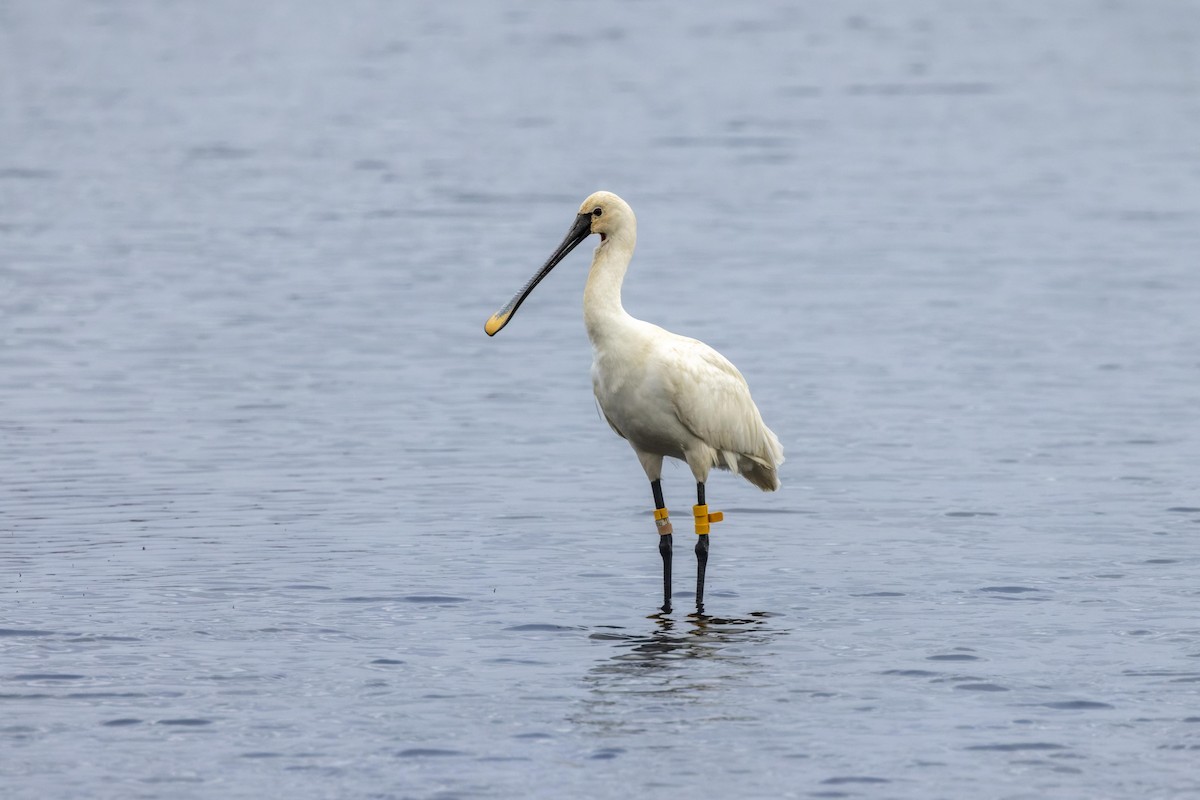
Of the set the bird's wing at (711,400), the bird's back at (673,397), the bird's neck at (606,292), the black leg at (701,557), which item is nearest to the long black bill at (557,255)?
the bird's neck at (606,292)

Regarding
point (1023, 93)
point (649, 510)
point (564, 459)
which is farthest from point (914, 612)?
point (1023, 93)

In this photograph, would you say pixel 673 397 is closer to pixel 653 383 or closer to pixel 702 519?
pixel 653 383

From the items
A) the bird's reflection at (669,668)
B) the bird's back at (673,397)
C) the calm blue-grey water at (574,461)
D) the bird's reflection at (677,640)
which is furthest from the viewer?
the bird's back at (673,397)

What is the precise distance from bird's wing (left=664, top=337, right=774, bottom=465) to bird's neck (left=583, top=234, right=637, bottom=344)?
0.38 metres

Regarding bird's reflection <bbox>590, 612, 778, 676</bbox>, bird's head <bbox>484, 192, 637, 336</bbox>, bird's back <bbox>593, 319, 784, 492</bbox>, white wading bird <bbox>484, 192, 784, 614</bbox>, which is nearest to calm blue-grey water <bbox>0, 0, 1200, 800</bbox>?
bird's reflection <bbox>590, 612, 778, 676</bbox>

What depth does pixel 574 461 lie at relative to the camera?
59.6 ft

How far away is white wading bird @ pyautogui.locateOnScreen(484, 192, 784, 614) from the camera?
1358cm

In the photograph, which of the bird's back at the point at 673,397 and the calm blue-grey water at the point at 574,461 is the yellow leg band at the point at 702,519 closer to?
the bird's back at the point at 673,397

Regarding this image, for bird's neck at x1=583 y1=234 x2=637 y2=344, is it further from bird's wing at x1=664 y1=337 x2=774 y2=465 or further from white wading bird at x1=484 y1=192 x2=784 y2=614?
bird's wing at x1=664 y1=337 x2=774 y2=465

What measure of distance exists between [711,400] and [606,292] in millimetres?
909

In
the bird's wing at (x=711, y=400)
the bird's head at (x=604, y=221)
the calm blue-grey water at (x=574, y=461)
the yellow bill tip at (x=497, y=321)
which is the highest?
the bird's head at (x=604, y=221)

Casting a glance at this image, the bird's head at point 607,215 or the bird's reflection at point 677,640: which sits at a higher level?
the bird's head at point 607,215

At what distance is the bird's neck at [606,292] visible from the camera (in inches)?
537

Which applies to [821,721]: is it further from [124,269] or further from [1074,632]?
[124,269]
